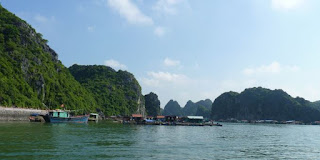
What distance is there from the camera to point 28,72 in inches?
4409

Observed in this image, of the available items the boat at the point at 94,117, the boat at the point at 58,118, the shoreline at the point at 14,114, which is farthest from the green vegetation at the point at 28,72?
the boat at the point at 94,117

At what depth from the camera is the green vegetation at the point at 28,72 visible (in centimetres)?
9606

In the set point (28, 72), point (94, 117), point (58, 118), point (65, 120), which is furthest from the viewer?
point (94, 117)

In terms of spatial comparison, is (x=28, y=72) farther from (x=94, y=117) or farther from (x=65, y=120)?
(x=65, y=120)

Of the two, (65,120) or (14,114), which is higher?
(14,114)

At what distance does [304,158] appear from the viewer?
3189 centimetres

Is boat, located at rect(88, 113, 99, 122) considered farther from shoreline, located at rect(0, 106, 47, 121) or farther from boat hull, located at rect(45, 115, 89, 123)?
shoreline, located at rect(0, 106, 47, 121)

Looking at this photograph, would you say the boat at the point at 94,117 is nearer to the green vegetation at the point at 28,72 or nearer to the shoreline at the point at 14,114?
the green vegetation at the point at 28,72

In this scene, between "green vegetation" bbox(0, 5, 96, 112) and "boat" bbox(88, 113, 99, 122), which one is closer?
"green vegetation" bbox(0, 5, 96, 112)

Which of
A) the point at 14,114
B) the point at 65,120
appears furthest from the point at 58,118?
the point at 14,114

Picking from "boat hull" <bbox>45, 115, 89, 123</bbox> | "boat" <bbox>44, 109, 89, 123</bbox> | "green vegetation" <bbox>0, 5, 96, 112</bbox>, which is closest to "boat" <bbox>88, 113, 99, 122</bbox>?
"green vegetation" <bbox>0, 5, 96, 112</bbox>

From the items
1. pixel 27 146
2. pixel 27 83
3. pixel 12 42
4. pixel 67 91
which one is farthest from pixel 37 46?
pixel 27 146

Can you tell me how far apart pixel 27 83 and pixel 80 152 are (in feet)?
310

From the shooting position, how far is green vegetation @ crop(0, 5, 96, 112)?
9606cm
